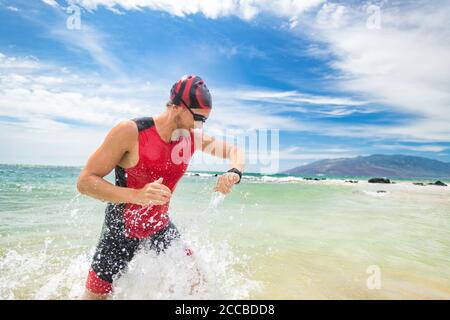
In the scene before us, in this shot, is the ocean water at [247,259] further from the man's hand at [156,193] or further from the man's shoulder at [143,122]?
the man's shoulder at [143,122]


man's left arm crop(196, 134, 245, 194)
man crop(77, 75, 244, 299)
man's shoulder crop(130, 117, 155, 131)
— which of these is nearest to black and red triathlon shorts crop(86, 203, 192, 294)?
man crop(77, 75, 244, 299)

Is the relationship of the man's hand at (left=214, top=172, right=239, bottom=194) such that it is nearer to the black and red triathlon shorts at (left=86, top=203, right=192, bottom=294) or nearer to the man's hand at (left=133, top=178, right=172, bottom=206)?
the man's hand at (left=133, top=178, right=172, bottom=206)

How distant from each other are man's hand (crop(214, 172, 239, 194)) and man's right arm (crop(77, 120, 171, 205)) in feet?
1.82

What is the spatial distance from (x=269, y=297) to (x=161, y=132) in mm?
2685

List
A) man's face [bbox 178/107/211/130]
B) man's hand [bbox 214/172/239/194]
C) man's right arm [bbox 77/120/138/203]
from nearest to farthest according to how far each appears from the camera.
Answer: man's right arm [bbox 77/120/138/203], man's hand [bbox 214/172/239/194], man's face [bbox 178/107/211/130]

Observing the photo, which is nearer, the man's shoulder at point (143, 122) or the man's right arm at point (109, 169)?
the man's right arm at point (109, 169)

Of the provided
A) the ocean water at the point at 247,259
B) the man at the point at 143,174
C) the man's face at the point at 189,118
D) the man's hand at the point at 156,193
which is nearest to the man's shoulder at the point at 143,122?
the man at the point at 143,174

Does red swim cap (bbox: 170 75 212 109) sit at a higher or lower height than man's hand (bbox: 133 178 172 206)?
higher

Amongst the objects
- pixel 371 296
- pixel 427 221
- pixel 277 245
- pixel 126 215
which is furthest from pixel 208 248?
pixel 427 221

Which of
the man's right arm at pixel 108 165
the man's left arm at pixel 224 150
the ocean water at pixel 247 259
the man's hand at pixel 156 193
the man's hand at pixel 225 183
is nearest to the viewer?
the man's hand at pixel 156 193

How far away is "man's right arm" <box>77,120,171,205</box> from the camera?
2.39 metres

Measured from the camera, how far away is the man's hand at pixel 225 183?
111 inches

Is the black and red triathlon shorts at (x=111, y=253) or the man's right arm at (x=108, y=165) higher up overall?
the man's right arm at (x=108, y=165)
